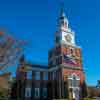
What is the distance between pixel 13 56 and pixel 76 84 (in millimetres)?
26700

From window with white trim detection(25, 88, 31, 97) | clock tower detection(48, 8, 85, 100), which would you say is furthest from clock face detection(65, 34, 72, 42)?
window with white trim detection(25, 88, 31, 97)

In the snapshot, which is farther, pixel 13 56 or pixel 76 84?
pixel 76 84

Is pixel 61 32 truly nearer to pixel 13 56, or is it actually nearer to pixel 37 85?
pixel 37 85

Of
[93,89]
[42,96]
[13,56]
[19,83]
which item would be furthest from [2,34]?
[93,89]

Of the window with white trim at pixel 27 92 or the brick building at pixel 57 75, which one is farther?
the window with white trim at pixel 27 92

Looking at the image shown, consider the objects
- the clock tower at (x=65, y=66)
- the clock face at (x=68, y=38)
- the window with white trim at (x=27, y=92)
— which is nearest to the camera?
the clock tower at (x=65, y=66)

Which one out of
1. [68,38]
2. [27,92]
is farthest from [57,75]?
[68,38]

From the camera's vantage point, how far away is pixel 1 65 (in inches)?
903

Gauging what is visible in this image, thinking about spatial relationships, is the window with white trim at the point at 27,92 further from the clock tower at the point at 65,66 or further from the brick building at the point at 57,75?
the clock tower at the point at 65,66

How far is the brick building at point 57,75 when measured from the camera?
150 ft

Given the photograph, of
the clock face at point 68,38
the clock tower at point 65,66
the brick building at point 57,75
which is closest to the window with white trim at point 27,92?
the brick building at point 57,75

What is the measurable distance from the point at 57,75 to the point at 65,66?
2751mm

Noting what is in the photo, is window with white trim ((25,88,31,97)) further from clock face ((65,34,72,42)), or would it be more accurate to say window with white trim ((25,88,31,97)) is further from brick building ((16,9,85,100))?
clock face ((65,34,72,42))

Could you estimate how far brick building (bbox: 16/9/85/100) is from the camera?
45.7 metres
